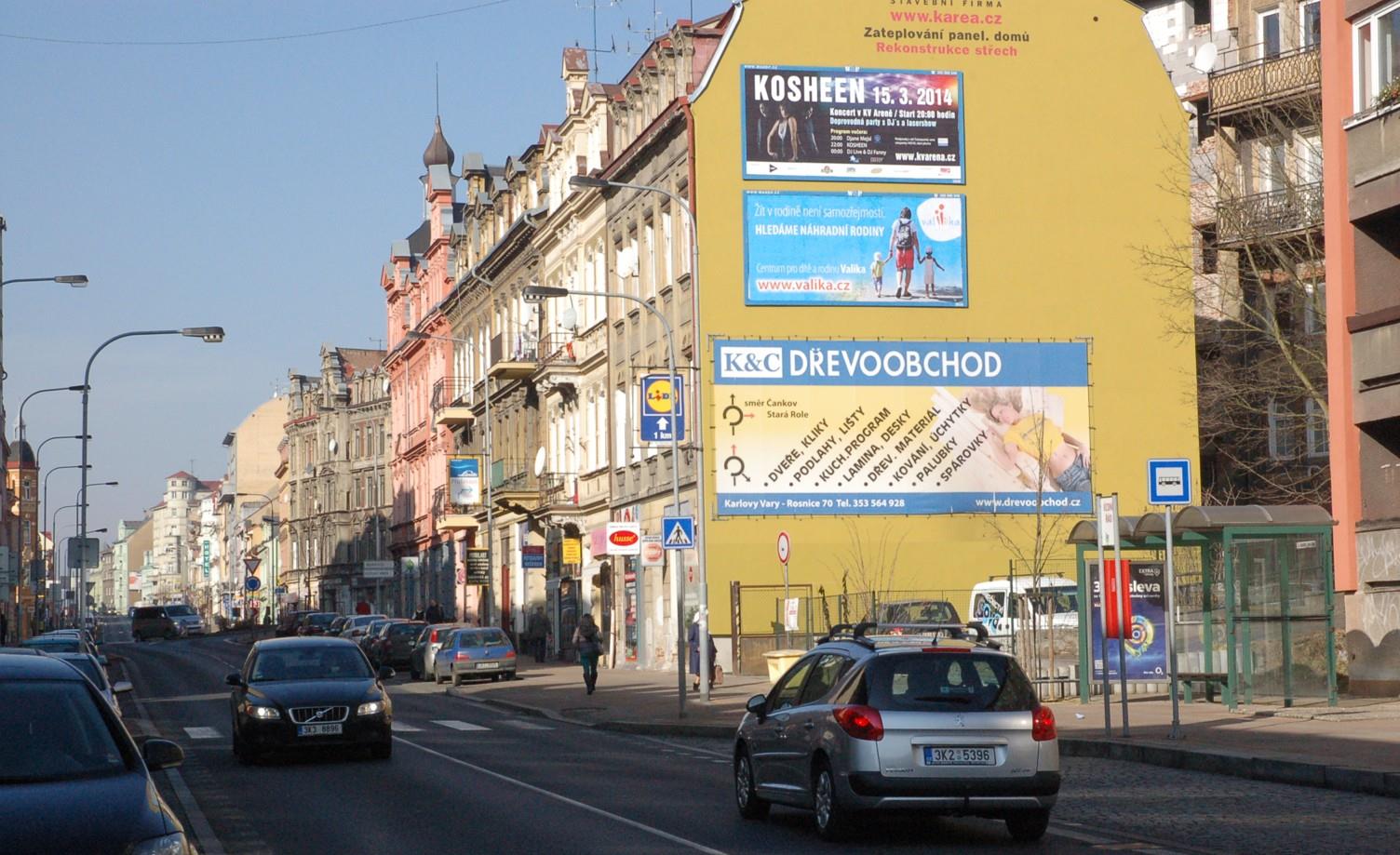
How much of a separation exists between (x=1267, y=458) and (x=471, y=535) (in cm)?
3855

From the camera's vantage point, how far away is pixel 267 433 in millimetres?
170625

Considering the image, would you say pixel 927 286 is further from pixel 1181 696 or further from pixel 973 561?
pixel 1181 696

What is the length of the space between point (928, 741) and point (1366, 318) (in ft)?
58.8

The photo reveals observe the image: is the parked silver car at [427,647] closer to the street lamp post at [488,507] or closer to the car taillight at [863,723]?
the street lamp post at [488,507]

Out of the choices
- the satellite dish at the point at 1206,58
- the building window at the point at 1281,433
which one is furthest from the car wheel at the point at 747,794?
the satellite dish at the point at 1206,58

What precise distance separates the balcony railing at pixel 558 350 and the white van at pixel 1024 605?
19.9m

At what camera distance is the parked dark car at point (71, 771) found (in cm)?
793

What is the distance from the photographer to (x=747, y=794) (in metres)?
16.0

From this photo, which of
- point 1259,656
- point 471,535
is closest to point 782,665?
point 1259,656

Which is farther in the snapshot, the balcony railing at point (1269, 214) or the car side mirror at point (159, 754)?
the balcony railing at point (1269, 214)

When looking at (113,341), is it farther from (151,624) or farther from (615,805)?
(151,624)

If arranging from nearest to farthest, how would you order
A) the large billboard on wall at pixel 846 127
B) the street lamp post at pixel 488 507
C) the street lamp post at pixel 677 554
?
the street lamp post at pixel 677 554 < the large billboard on wall at pixel 846 127 < the street lamp post at pixel 488 507

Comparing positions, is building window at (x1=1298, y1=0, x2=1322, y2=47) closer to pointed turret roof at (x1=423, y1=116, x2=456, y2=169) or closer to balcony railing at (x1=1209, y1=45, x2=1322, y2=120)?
balcony railing at (x1=1209, y1=45, x2=1322, y2=120)

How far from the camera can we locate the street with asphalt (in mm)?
14164
